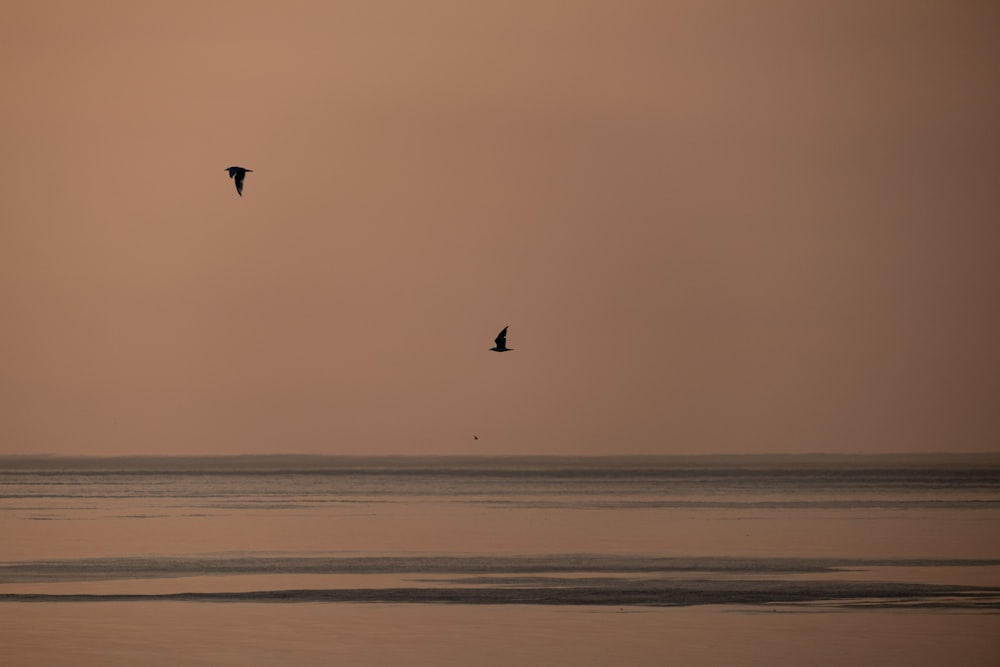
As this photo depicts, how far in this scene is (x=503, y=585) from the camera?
85.6 feet

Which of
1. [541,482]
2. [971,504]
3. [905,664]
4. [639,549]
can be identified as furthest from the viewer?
[541,482]

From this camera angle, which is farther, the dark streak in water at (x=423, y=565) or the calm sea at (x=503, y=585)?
the dark streak in water at (x=423, y=565)

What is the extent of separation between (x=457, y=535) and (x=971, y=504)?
18142mm

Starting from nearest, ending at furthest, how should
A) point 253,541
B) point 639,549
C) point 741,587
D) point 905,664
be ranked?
1. point 905,664
2. point 741,587
3. point 639,549
4. point 253,541

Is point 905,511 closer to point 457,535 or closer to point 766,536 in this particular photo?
point 766,536

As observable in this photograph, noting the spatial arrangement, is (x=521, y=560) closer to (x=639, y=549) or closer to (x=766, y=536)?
(x=639, y=549)

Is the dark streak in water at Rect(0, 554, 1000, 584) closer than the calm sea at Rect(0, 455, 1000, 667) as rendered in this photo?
No

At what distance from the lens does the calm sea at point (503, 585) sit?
67.6 feet

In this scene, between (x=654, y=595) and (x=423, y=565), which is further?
(x=423, y=565)

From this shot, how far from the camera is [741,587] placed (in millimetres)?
25656

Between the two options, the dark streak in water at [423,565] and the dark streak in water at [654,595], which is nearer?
the dark streak in water at [654,595]

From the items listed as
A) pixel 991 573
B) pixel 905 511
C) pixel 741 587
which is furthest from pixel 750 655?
pixel 905 511

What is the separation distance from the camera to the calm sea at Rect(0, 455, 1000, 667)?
20594 millimetres

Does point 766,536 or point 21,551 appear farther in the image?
point 766,536
